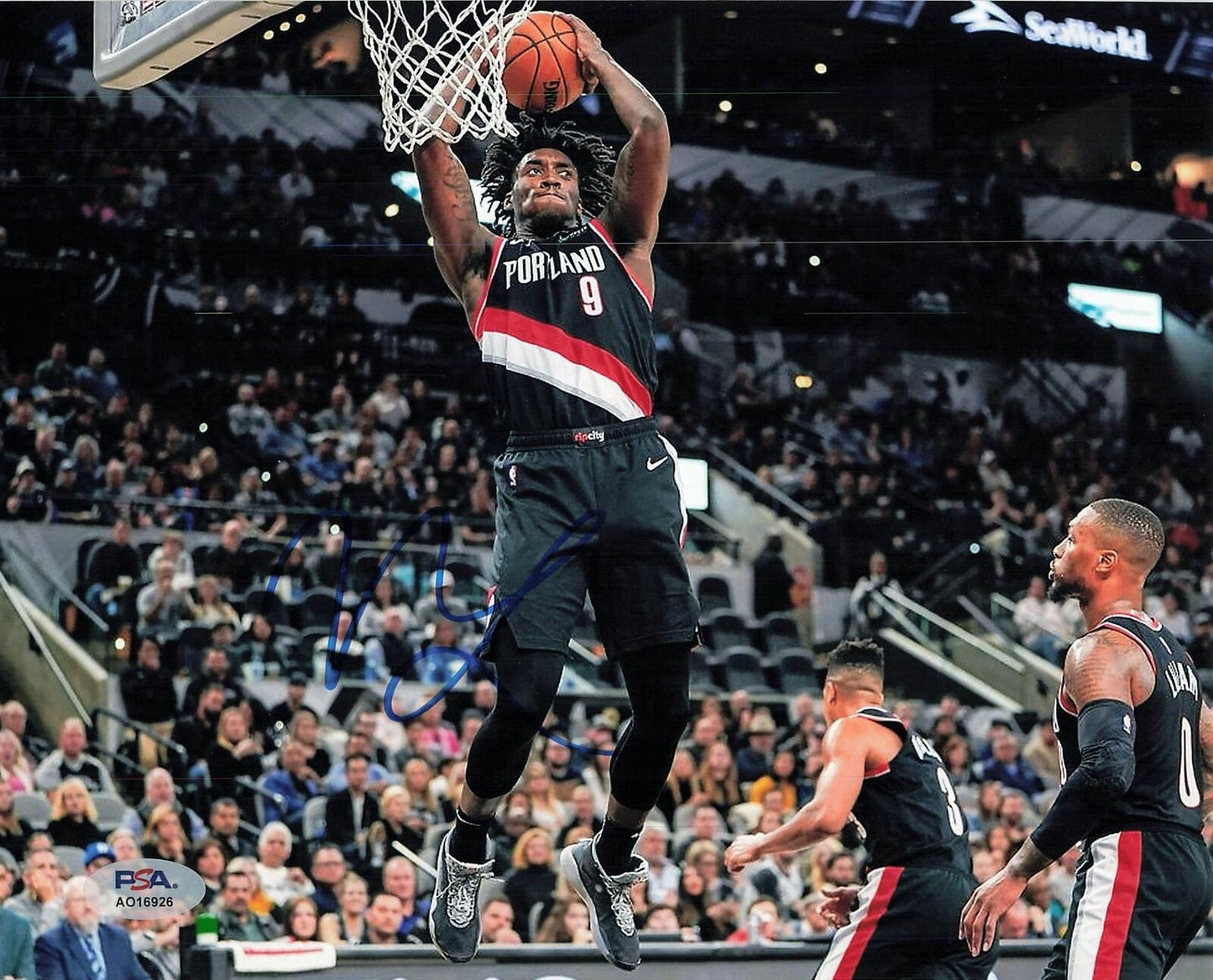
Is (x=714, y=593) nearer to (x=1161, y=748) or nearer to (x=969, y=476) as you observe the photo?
(x=969, y=476)

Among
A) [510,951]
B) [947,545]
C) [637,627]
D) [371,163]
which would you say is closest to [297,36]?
[371,163]

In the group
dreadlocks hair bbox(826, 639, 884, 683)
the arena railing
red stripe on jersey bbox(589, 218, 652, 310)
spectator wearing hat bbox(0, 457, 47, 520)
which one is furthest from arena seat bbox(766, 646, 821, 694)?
red stripe on jersey bbox(589, 218, 652, 310)

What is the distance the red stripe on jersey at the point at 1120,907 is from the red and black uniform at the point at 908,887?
72 centimetres

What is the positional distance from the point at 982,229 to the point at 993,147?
0.59m

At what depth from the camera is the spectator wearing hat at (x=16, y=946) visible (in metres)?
7.62

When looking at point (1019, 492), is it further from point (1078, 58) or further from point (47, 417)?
point (47, 417)

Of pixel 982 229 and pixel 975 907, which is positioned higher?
pixel 982 229

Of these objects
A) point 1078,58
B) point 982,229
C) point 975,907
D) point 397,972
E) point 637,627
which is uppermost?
point 1078,58

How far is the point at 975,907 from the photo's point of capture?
4.75m

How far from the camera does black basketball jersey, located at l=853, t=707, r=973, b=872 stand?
5344 mm

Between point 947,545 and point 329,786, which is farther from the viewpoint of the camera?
point 947,545

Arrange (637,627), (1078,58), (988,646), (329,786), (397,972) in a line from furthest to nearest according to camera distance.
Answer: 1. (988,646)
2. (1078,58)
3. (329,786)
4. (397,972)
5. (637,627)

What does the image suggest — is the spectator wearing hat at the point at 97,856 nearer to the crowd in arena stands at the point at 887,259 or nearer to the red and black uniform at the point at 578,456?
the red and black uniform at the point at 578,456
